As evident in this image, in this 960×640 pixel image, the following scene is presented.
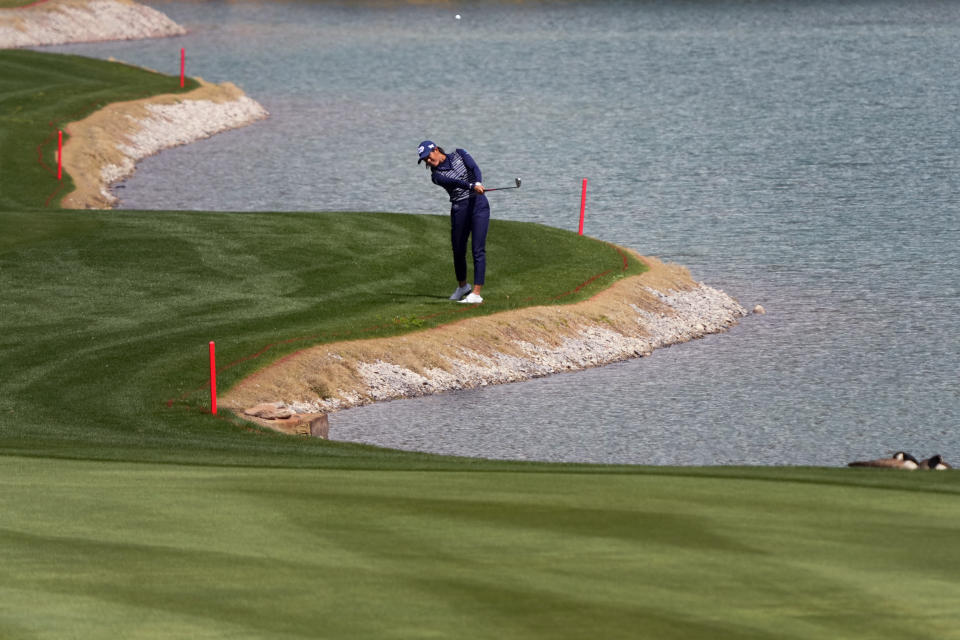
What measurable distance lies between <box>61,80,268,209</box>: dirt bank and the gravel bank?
29.3 m

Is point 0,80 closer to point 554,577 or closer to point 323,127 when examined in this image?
point 323,127

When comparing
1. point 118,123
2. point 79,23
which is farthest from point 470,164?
point 79,23

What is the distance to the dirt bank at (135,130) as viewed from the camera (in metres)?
52.1

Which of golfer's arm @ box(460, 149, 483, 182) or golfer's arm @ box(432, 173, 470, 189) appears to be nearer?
golfer's arm @ box(460, 149, 483, 182)

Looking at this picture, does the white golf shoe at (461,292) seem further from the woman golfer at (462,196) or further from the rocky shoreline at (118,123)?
the rocky shoreline at (118,123)

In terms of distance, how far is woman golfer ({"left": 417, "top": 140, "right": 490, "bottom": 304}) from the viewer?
24.9m

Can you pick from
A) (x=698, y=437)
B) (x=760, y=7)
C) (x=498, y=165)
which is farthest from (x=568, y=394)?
(x=760, y=7)

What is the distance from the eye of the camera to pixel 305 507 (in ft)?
37.4

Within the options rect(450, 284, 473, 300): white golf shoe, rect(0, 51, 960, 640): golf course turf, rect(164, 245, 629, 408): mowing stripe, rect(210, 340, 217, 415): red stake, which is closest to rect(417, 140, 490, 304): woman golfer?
rect(450, 284, 473, 300): white golf shoe

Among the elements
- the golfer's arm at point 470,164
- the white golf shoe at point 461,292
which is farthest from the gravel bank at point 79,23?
the golfer's arm at point 470,164

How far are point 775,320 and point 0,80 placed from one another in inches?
1653

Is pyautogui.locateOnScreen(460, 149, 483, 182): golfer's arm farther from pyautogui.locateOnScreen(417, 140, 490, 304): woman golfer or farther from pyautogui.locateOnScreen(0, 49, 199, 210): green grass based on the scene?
pyautogui.locateOnScreen(0, 49, 199, 210): green grass

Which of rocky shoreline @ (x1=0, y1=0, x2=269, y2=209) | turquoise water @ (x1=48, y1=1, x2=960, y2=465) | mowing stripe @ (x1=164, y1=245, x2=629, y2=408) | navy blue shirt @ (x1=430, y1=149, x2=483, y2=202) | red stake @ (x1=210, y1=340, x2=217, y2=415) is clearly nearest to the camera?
red stake @ (x1=210, y1=340, x2=217, y2=415)

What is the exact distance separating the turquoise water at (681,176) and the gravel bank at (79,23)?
1.94m
